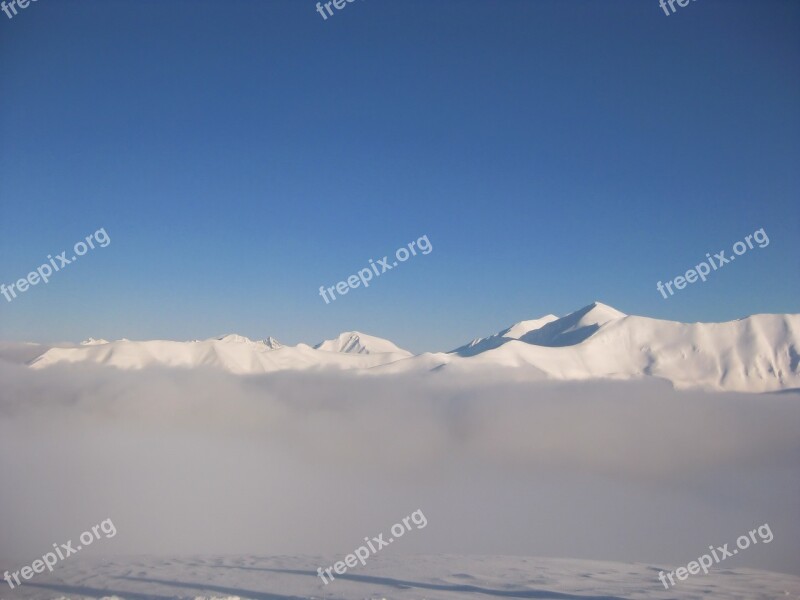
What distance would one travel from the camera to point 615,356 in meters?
97.6

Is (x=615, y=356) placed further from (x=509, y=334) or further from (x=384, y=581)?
(x=384, y=581)

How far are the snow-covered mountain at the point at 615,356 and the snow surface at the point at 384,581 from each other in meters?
60.7

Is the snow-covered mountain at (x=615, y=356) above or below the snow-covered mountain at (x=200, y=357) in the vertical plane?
below

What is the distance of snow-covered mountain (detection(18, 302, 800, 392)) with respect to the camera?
8119 cm

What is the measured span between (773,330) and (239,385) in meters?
101

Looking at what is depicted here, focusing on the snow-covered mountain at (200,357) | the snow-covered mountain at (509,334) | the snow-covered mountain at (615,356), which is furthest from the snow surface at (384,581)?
the snow-covered mountain at (509,334)

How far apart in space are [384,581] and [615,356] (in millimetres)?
92928

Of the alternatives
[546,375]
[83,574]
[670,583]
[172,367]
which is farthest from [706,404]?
[172,367]

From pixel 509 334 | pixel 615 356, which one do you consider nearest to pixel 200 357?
pixel 615 356

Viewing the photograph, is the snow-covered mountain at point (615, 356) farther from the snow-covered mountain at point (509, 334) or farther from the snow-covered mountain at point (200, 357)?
the snow-covered mountain at point (509, 334)

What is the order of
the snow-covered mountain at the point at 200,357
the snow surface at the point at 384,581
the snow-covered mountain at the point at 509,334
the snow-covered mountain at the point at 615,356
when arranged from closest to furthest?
the snow surface at the point at 384,581 < the snow-covered mountain at the point at 200,357 < the snow-covered mountain at the point at 615,356 < the snow-covered mountain at the point at 509,334

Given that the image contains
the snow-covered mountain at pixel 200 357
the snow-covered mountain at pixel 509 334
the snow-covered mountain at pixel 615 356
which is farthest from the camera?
the snow-covered mountain at pixel 509 334

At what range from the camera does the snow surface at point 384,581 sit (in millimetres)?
12883

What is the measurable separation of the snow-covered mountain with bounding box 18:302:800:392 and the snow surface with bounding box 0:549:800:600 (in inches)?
2391
